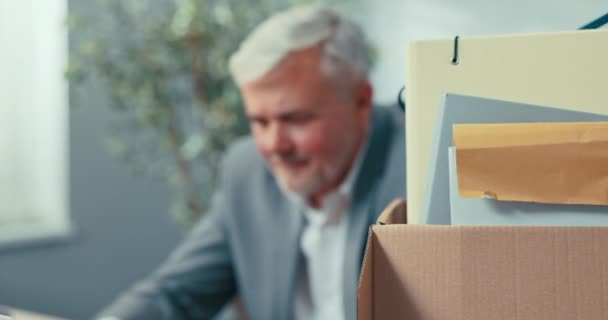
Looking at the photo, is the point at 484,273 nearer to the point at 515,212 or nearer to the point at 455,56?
the point at 515,212

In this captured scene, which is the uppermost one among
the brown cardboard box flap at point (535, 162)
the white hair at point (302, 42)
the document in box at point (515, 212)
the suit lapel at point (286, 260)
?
the brown cardboard box flap at point (535, 162)

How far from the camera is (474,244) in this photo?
49cm

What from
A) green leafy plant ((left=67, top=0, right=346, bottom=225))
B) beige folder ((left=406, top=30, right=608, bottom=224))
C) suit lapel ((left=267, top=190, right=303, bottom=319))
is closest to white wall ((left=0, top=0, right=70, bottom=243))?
green leafy plant ((left=67, top=0, right=346, bottom=225))

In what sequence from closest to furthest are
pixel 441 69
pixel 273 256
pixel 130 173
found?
pixel 441 69, pixel 273 256, pixel 130 173

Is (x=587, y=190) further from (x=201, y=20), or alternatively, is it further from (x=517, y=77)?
(x=201, y=20)

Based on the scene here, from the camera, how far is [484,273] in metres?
0.49

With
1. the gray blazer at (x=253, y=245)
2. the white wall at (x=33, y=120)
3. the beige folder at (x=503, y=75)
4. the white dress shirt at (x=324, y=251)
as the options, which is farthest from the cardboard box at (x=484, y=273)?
the white wall at (x=33, y=120)

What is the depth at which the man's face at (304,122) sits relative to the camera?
56.4 inches

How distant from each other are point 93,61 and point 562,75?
6.46 ft


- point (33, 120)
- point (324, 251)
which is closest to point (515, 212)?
point (324, 251)

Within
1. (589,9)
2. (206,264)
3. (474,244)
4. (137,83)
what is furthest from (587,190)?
(137,83)

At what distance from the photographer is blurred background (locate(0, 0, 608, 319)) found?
232 centimetres

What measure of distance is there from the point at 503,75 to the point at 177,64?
6.12ft

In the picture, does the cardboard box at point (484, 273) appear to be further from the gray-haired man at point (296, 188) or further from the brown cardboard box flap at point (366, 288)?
the gray-haired man at point (296, 188)
